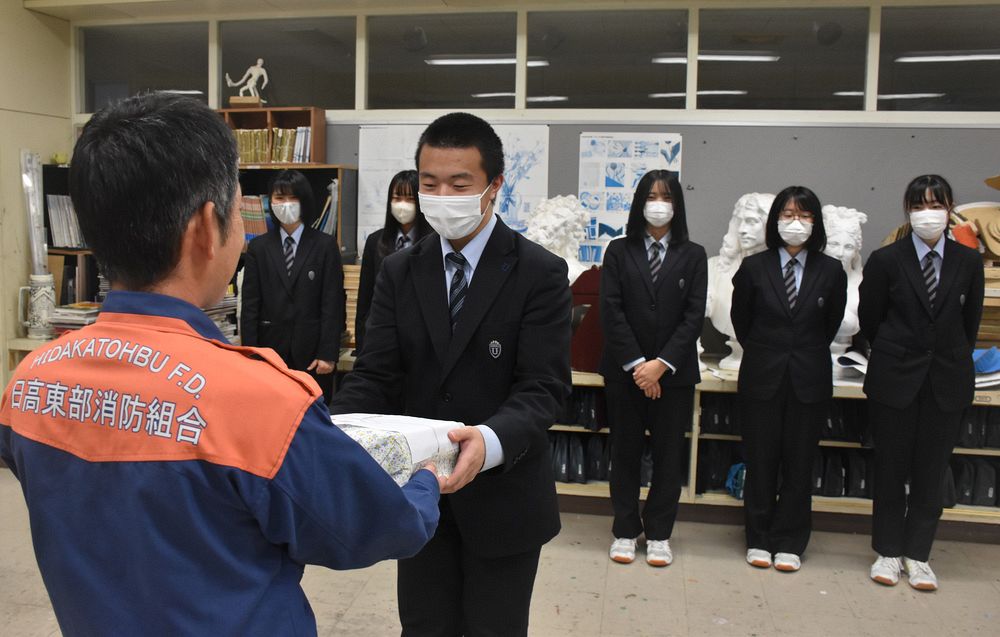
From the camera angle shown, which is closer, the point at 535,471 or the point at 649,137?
the point at 535,471

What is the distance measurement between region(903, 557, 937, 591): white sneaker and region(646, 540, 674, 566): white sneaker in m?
0.96

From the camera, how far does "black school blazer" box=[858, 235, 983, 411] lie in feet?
10.9

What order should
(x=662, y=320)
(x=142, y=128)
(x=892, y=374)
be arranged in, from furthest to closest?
(x=662, y=320) → (x=892, y=374) → (x=142, y=128)

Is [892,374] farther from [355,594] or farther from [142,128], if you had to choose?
[142,128]

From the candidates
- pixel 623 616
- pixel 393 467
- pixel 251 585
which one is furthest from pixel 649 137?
pixel 251 585

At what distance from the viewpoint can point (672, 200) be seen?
3648mm

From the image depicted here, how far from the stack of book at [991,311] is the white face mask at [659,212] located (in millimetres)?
1516

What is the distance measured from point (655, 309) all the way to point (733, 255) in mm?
838

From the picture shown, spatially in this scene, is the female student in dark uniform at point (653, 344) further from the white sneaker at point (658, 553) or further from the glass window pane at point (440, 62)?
the glass window pane at point (440, 62)

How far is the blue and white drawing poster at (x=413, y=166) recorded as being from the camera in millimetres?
4797

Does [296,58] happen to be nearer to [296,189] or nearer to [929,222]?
[296,189]

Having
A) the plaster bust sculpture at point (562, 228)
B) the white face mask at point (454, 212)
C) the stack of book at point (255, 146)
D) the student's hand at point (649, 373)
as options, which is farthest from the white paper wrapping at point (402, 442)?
the stack of book at point (255, 146)

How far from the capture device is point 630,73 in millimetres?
4812

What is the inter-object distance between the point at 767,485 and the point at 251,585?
3081mm
